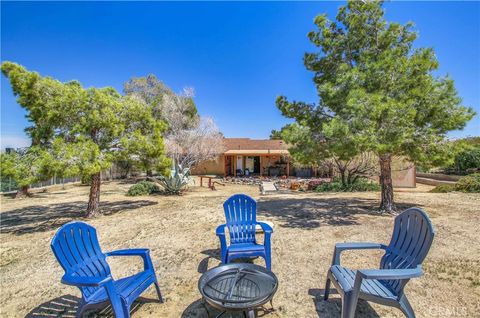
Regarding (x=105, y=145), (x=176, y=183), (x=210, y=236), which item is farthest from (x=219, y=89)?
(x=210, y=236)

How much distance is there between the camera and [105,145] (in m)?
7.80

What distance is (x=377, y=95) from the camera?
625 cm

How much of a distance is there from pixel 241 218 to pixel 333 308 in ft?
5.96

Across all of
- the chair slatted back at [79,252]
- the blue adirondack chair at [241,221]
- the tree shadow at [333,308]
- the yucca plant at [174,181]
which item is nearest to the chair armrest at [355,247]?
the tree shadow at [333,308]

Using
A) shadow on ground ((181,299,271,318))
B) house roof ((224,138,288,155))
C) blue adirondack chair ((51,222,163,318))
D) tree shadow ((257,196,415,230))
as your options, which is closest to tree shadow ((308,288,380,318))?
shadow on ground ((181,299,271,318))

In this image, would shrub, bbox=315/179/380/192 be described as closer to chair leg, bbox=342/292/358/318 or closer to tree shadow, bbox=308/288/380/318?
tree shadow, bbox=308/288/380/318

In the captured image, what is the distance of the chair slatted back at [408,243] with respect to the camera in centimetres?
→ 239

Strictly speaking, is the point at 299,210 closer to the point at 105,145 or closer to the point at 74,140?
the point at 105,145

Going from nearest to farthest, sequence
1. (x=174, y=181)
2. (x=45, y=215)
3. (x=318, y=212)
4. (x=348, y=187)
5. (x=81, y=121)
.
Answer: (x=81, y=121) → (x=318, y=212) → (x=45, y=215) → (x=174, y=181) → (x=348, y=187)

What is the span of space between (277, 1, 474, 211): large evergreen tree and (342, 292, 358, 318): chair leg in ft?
14.7

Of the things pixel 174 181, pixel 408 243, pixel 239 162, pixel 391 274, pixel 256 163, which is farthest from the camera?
pixel 256 163

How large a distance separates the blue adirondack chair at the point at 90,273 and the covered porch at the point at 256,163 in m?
20.0

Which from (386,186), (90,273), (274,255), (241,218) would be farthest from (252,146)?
(90,273)

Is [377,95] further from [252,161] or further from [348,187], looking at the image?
[252,161]
